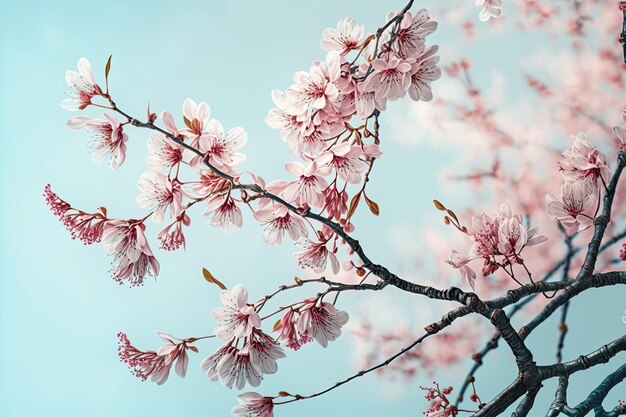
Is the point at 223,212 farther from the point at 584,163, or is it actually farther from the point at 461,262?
the point at 584,163

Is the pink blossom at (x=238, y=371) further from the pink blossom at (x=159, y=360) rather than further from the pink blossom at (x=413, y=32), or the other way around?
the pink blossom at (x=413, y=32)

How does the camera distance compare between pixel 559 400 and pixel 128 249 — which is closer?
pixel 128 249

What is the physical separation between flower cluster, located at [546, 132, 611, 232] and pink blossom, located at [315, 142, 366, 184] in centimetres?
29

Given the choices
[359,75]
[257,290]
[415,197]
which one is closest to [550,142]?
[415,197]

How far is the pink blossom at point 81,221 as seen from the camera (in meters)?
0.72

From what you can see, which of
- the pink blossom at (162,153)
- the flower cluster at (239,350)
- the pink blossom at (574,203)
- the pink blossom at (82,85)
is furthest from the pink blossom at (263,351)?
the pink blossom at (574,203)

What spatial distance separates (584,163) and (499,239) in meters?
0.20

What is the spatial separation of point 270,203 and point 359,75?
0.18 metres

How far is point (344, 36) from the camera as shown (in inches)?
31.8

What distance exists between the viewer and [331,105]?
29.8 inches

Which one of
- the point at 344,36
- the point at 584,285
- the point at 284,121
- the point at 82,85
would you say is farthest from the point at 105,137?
the point at 584,285

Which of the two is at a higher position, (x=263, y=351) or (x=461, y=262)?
(x=461, y=262)

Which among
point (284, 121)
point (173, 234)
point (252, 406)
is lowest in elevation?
point (252, 406)

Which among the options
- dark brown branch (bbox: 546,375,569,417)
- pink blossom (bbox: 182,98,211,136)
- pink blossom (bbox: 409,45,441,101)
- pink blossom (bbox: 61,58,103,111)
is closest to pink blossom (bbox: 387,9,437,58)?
pink blossom (bbox: 409,45,441,101)
